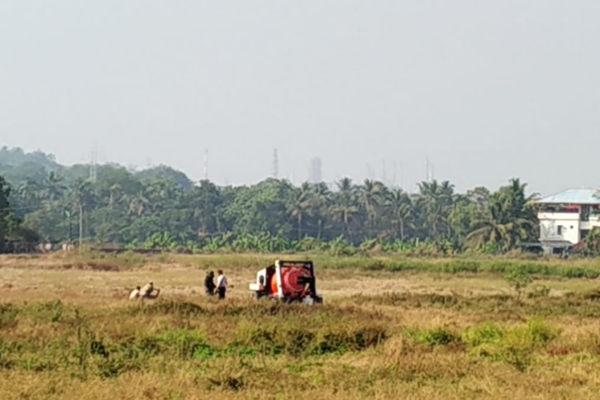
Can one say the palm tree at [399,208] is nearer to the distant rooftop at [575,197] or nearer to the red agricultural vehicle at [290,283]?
the distant rooftop at [575,197]

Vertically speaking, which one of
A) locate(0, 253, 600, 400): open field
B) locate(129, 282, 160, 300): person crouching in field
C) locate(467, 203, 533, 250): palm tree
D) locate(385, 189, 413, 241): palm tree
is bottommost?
locate(0, 253, 600, 400): open field

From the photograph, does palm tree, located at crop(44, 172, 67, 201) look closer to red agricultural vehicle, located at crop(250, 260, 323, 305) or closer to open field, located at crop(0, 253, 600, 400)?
open field, located at crop(0, 253, 600, 400)

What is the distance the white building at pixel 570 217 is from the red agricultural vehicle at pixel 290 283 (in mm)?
64233

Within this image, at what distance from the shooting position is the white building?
295 feet

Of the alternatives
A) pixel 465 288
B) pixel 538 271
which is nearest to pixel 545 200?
pixel 538 271

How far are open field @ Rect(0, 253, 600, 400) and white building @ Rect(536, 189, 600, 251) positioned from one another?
198ft

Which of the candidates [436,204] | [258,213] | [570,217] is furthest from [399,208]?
[570,217]

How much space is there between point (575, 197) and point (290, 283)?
6800cm

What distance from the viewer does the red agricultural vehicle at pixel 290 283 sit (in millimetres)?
28344

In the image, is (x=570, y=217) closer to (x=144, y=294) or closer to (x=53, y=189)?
(x=53, y=189)

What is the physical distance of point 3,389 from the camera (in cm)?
1254

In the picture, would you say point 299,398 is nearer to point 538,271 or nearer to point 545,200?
point 538,271

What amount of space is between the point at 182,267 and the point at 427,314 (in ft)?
108

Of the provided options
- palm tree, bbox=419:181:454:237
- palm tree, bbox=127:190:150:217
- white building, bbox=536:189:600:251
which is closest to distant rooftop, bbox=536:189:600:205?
white building, bbox=536:189:600:251
